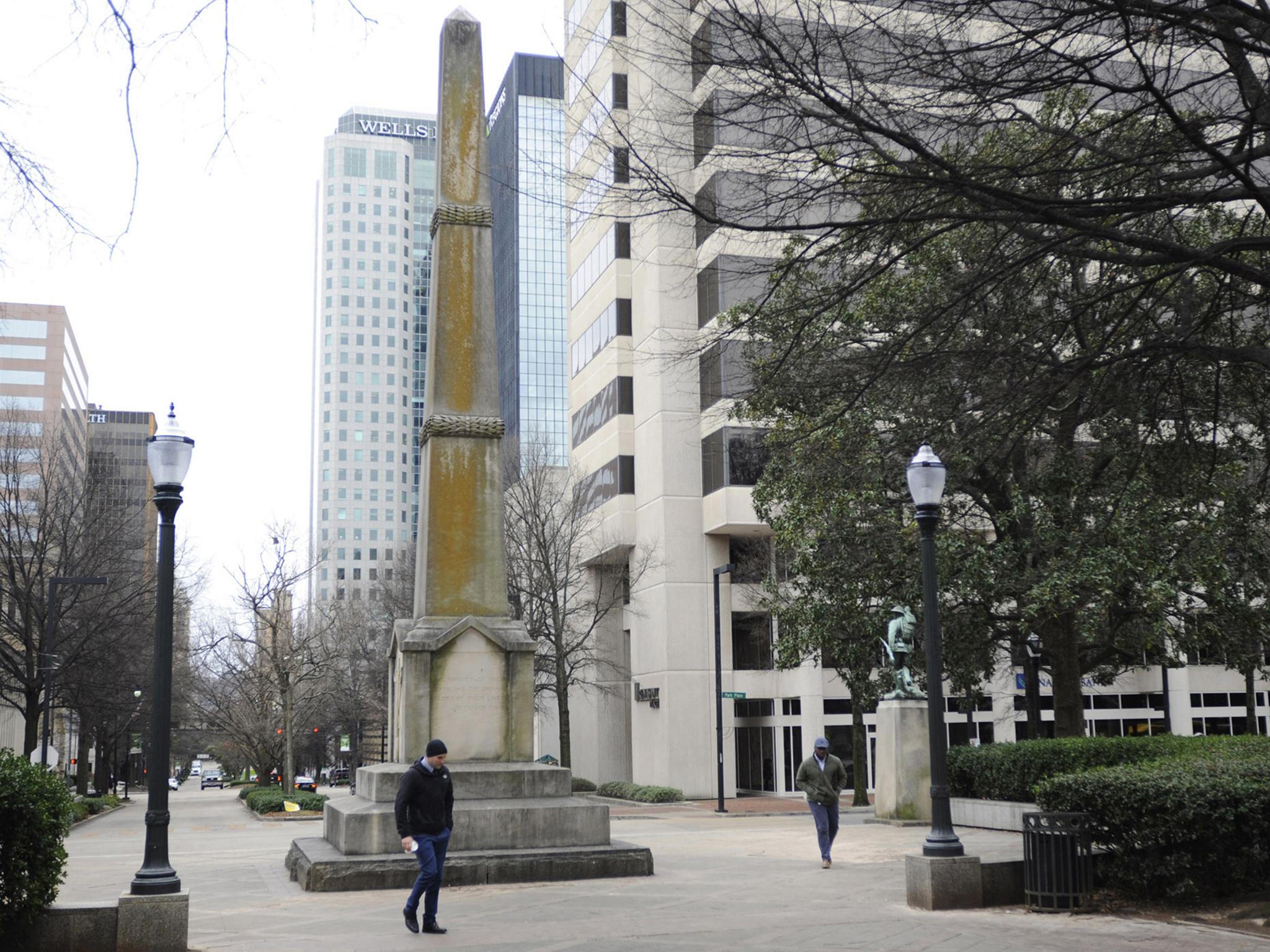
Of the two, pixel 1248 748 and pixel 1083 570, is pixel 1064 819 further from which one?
pixel 1083 570

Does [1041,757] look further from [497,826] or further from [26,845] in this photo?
[26,845]

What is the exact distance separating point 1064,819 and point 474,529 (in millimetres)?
8059

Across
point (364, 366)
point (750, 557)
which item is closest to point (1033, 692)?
point (750, 557)

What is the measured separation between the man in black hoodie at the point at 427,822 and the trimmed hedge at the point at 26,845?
278 cm

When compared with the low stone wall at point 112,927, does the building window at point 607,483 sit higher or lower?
higher

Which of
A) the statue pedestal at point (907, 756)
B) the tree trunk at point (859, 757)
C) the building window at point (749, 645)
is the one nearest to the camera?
the statue pedestal at point (907, 756)

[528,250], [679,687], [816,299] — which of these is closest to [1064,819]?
[816,299]

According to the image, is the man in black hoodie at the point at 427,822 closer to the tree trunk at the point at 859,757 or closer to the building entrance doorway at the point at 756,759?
the tree trunk at the point at 859,757

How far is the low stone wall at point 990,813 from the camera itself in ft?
64.1

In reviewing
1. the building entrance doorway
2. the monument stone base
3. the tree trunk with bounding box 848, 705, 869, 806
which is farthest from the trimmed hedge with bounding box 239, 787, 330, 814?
the monument stone base

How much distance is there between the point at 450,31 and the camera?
56.4 feet

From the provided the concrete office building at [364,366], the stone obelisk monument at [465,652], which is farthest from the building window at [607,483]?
the concrete office building at [364,366]

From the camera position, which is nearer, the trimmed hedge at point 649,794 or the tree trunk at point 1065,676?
the tree trunk at point 1065,676

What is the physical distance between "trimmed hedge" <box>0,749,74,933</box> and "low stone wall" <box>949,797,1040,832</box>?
14312mm
